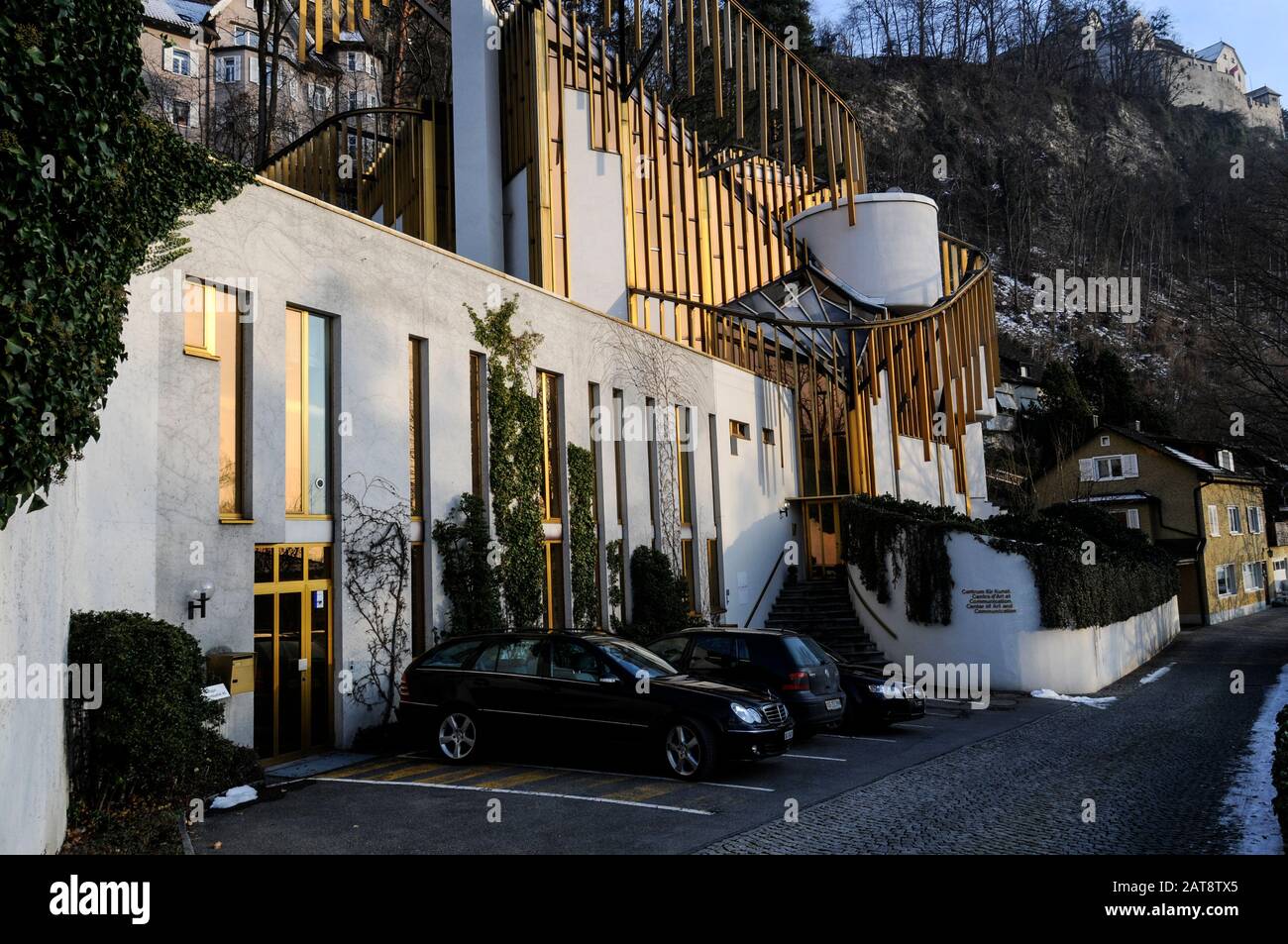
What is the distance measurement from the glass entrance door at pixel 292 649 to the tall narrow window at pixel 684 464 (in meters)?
10.5

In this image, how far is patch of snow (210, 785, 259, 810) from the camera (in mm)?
9133

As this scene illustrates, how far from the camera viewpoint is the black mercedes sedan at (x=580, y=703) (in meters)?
10.5

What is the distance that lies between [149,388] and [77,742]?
366 centimetres

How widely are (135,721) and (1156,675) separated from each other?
23.8 metres

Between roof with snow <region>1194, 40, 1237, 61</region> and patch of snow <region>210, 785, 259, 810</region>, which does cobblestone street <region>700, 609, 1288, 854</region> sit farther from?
roof with snow <region>1194, 40, 1237, 61</region>

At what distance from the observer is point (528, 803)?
9312 mm

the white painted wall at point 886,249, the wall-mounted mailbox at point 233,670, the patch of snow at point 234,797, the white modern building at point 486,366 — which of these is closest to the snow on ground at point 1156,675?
the white modern building at point 486,366

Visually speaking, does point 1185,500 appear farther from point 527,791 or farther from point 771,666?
point 527,791

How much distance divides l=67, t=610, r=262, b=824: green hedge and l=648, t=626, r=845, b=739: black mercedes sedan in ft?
20.2

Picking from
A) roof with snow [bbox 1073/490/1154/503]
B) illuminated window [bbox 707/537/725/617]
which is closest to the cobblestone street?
illuminated window [bbox 707/537/725/617]

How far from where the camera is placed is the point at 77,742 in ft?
27.3

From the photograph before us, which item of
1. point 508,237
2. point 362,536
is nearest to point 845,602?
point 508,237

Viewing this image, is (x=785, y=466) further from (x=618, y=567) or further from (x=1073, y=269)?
(x=1073, y=269)

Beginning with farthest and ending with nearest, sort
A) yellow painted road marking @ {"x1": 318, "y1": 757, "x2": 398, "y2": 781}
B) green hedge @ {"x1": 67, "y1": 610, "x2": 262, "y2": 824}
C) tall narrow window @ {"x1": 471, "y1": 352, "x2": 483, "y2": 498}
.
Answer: tall narrow window @ {"x1": 471, "y1": 352, "x2": 483, "y2": 498}, yellow painted road marking @ {"x1": 318, "y1": 757, "x2": 398, "y2": 781}, green hedge @ {"x1": 67, "y1": 610, "x2": 262, "y2": 824}
